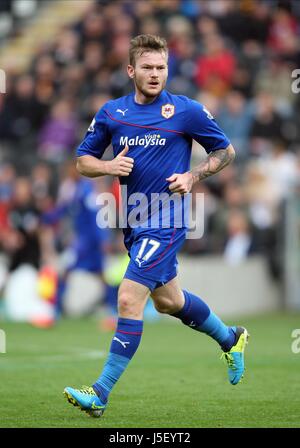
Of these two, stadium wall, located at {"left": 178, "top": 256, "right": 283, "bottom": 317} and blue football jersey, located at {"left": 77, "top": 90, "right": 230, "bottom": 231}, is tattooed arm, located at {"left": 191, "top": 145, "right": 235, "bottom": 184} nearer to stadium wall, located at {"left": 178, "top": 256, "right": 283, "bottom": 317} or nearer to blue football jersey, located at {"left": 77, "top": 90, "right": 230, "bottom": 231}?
blue football jersey, located at {"left": 77, "top": 90, "right": 230, "bottom": 231}

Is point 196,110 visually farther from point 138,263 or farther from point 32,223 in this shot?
point 32,223

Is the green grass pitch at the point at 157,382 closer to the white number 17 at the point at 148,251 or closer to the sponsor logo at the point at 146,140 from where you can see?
the white number 17 at the point at 148,251

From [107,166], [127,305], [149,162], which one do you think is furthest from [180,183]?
[127,305]

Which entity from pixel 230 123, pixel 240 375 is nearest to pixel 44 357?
pixel 240 375

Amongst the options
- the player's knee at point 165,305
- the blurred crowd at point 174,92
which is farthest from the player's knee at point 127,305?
the blurred crowd at point 174,92

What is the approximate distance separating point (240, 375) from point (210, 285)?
7928 millimetres

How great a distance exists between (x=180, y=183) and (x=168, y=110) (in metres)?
0.58

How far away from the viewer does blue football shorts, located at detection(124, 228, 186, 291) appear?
6867mm

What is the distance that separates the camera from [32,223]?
15.9m

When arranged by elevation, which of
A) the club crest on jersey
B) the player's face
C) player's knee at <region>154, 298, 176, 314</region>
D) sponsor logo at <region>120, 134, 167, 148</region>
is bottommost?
player's knee at <region>154, 298, 176, 314</region>

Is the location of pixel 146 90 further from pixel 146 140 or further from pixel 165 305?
pixel 165 305

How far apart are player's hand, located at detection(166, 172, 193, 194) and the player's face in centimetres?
62

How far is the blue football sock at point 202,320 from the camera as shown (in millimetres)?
7387

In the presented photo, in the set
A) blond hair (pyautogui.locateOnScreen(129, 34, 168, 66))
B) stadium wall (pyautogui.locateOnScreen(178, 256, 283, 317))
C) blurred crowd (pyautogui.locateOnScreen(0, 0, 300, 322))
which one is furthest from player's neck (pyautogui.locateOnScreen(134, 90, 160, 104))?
stadium wall (pyautogui.locateOnScreen(178, 256, 283, 317))
